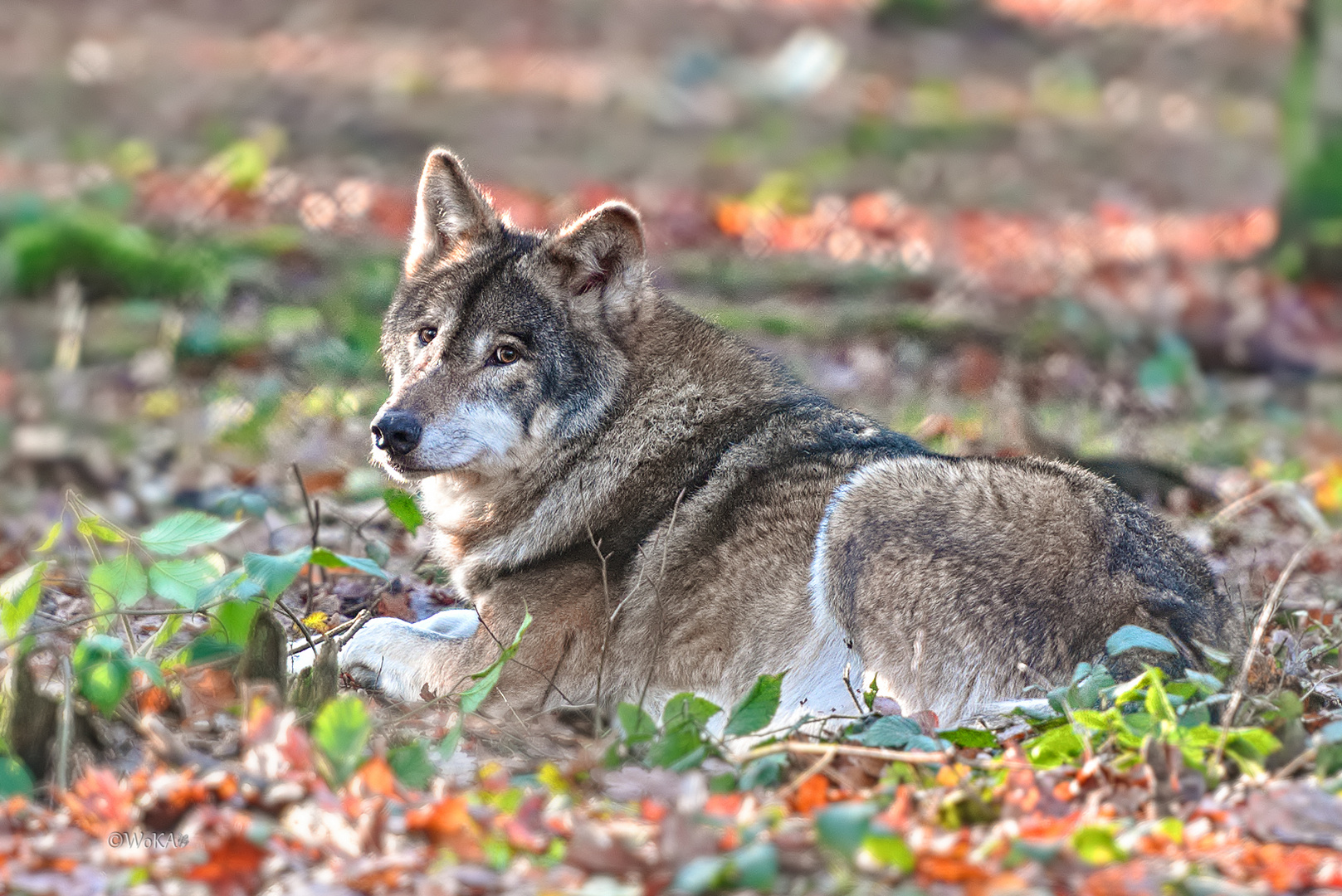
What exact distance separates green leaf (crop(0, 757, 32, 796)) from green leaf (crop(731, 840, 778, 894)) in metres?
1.75

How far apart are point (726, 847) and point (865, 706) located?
4.83 feet

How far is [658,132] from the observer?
55.1 feet

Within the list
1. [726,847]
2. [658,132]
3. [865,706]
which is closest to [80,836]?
[726,847]

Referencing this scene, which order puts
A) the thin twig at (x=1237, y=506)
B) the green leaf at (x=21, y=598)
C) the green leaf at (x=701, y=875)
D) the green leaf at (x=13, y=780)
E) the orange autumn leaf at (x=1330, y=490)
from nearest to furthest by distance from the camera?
1. the green leaf at (x=701, y=875)
2. the green leaf at (x=13, y=780)
3. the green leaf at (x=21, y=598)
4. the thin twig at (x=1237, y=506)
5. the orange autumn leaf at (x=1330, y=490)

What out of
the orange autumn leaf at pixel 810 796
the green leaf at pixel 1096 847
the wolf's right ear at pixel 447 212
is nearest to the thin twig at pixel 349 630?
the wolf's right ear at pixel 447 212

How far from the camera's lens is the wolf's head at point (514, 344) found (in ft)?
15.9

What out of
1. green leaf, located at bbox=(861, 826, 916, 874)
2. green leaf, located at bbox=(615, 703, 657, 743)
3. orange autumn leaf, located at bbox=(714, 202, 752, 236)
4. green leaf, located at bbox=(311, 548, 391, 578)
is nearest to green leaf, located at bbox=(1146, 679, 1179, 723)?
green leaf, located at bbox=(861, 826, 916, 874)

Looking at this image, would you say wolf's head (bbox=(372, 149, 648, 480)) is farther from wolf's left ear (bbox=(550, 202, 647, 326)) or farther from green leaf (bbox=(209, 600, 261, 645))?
green leaf (bbox=(209, 600, 261, 645))

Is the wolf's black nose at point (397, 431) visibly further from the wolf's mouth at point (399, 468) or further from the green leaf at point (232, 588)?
the green leaf at point (232, 588)

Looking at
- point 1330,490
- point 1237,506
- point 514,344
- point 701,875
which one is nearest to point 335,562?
point 514,344

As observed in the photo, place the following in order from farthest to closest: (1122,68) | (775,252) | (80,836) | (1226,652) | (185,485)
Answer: (1122,68), (775,252), (185,485), (1226,652), (80,836)

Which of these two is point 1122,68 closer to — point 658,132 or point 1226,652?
point 658,132

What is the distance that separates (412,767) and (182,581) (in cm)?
101

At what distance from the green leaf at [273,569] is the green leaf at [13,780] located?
2.36 ft
